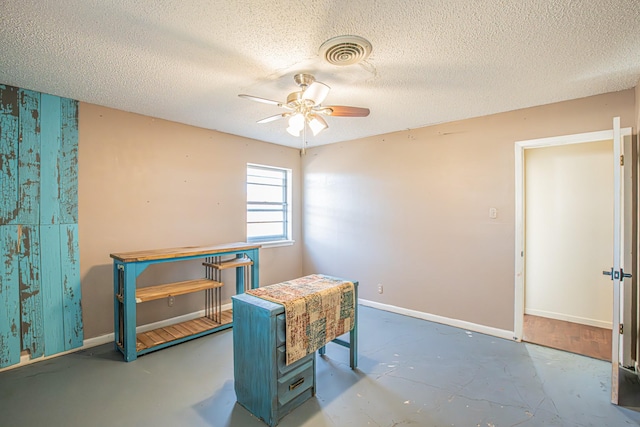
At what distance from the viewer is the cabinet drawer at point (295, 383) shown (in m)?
1.94

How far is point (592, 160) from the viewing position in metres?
3.56

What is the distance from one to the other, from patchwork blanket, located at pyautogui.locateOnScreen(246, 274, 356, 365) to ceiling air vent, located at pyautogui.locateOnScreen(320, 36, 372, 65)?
166 centimetres

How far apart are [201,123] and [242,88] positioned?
128 centimetres

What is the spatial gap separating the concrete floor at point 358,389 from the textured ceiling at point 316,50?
2.41m

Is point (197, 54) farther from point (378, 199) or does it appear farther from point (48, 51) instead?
point (378, 199)

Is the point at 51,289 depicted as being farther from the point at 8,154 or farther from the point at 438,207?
the point at 438,207

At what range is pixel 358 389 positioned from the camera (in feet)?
7.47

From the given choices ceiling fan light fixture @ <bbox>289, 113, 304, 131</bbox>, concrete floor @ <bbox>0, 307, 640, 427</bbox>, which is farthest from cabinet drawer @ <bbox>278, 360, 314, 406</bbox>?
ceiling fan light fixture @ <bbox>289, 113, 304, 131</bbox>

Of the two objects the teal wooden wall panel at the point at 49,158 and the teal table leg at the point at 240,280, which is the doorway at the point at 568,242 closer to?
the teal table leg at the point at 240,280

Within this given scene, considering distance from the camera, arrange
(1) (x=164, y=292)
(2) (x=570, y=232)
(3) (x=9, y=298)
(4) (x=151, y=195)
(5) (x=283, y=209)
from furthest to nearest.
Result: (5) (x=283, y=209) → (2) (x=570, y=232) → (4) (x=151, y=195) → (1) (x=164, y=292) → (3) (x=9, y=298)

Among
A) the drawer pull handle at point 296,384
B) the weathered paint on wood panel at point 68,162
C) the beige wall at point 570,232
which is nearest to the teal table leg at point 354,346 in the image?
the drawer pull handle at point 296,384

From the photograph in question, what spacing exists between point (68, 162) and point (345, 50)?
9.07ft

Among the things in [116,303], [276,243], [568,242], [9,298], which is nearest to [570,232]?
[568,242]

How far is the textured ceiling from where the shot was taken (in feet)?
5.18
